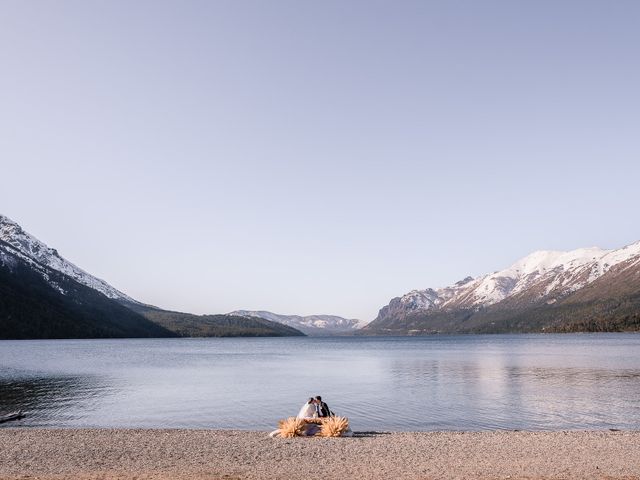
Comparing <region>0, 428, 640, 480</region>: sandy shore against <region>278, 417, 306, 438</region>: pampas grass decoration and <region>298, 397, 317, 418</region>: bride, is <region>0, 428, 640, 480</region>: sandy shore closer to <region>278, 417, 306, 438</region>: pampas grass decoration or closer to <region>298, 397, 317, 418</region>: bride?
<region>278, 417, 306, 438</region>: pampas grass decoration

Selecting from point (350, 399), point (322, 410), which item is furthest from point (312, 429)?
point (350, 399)

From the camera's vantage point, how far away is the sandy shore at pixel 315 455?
20812 millimetres

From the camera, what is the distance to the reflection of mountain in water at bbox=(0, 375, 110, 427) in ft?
134

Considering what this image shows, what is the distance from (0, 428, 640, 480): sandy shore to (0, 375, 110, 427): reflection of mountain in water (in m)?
9.77

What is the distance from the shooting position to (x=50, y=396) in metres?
52.5

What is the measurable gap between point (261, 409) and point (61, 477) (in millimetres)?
25114

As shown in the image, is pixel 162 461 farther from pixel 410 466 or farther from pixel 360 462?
pixel 410 466

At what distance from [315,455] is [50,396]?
3794 cm

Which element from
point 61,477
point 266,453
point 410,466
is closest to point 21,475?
point 61,477

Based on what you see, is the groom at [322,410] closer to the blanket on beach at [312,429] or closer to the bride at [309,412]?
the bride at [309,412]

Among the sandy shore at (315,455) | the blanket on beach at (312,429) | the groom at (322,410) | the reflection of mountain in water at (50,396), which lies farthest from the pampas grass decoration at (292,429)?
the reflection of mountain in water at (50,396)

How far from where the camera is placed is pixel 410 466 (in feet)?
72.2

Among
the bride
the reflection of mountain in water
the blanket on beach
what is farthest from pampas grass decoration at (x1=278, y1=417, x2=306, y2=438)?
the reflection of mountain in water

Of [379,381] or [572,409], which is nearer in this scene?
[572,409]
